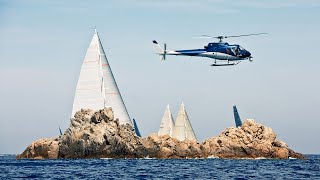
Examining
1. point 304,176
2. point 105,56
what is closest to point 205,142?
point 105,56

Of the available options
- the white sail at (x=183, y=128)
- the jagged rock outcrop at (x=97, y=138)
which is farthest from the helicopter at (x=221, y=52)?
the white sail at (x=183, y=128)

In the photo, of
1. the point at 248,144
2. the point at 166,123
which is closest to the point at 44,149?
the point at 248,144

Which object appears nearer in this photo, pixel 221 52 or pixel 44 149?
pixel 221 52

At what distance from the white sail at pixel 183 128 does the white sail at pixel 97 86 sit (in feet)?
109

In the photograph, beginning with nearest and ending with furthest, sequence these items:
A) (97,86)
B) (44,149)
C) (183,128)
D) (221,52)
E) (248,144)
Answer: (221,52) → (44,149) → (97,86) → (248,144) → (183,128)

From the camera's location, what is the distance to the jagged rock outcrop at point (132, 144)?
133500mm

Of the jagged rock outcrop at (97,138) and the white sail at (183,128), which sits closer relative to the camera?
the jagged rock outcrop at (97,138)

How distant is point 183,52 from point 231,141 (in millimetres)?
47131

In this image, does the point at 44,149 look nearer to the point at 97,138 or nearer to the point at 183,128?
the point at 97,138

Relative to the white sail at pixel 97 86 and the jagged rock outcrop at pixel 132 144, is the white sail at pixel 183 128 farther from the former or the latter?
the white sail at pixel 97 86

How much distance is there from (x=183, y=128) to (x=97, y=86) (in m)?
39.7

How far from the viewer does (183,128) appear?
178m

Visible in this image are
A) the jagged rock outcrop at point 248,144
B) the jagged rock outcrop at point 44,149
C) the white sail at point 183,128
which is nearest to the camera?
the jagged rock outcrop at point 44,149

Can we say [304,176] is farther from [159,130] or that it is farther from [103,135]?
[159,130]
